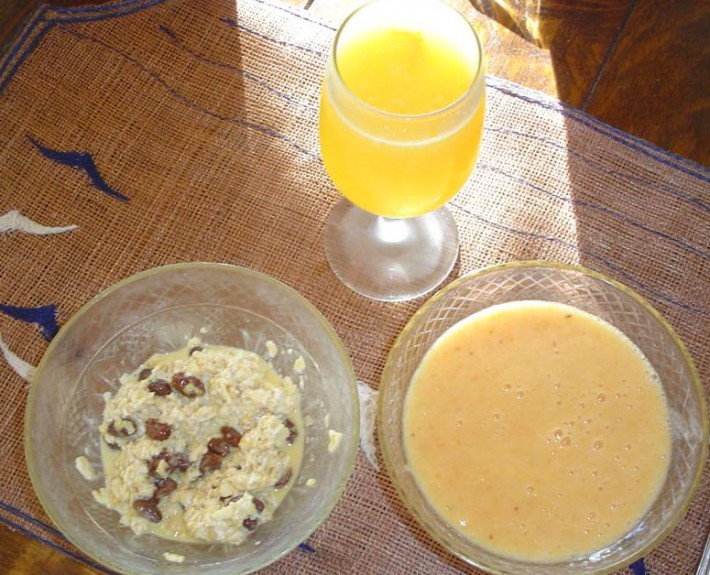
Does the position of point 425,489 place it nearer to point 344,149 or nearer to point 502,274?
point 502,274

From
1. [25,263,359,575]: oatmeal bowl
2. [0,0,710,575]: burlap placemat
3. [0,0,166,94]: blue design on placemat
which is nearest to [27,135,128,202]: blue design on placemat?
[0,0,710,575]: burlap placemat

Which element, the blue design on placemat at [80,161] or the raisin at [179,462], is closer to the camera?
the raisin at [179,462]

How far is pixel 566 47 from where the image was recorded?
1513mm

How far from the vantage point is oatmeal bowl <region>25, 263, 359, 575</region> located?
1168mm

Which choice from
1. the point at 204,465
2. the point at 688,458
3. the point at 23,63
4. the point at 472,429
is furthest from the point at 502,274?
the point at 23,63

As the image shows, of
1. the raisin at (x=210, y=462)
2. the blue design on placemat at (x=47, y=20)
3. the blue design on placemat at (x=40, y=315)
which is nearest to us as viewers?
the raisin at (x=210, y=462)

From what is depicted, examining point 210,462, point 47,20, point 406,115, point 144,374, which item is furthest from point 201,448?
point 47,20

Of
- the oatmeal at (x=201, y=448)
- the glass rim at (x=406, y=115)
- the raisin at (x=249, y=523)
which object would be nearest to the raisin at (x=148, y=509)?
the oatmeal at (x=201, y=448)

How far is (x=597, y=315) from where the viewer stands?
1.27m

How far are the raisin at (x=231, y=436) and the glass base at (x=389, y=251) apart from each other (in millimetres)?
290

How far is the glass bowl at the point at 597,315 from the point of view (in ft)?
3.77

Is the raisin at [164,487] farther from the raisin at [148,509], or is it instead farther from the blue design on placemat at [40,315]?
the blue design on placemat at [40,315]

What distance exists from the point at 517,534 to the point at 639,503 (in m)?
0.16

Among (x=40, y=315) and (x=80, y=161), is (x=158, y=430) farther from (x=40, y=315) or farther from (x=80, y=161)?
(x=80, y=161)
